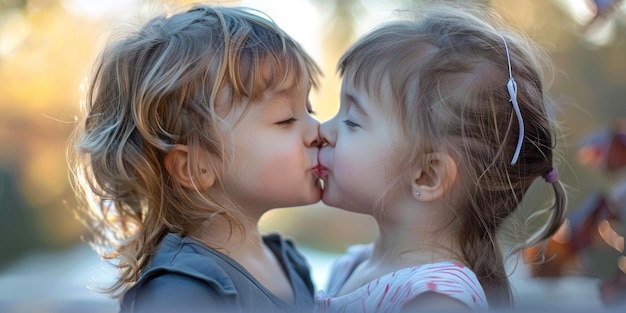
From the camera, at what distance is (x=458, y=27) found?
1364 mm

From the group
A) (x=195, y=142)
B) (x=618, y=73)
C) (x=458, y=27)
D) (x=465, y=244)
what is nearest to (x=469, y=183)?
(x=465, y=244)

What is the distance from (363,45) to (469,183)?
329 mm

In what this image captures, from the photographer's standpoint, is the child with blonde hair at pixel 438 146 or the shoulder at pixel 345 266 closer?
the child with blonde hair at pixel 438 146

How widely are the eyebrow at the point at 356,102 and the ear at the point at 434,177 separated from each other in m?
0.15

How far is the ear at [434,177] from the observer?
1.32 meters

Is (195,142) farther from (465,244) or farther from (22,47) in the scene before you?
(22,47)

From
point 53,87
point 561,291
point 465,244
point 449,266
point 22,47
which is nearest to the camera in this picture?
point 449,266

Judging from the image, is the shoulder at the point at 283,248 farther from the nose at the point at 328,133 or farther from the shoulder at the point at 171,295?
the shoulder at the point at 171,295

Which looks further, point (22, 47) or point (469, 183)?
point (22, 47)

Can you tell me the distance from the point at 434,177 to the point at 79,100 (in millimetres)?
1029

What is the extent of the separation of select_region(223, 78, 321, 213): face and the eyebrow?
9 cm

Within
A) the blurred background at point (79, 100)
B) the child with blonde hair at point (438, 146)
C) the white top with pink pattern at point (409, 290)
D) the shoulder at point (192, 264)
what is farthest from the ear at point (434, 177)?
the blurred background at point (79, 100)

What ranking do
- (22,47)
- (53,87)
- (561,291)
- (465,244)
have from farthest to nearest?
(53,87) → (22,47) → (561,291) → (465,244)

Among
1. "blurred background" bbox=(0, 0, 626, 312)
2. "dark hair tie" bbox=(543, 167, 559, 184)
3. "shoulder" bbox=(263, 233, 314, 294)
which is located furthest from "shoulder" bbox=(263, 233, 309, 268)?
"dark hair tie" bbox=(543, 167, 559, 184)
